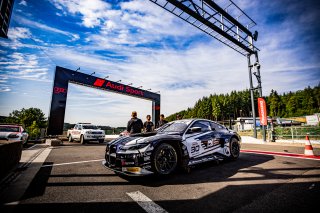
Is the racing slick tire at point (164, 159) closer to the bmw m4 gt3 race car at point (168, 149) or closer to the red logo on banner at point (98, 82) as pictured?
the bmw m4 gt3 race car at point (168, 149)

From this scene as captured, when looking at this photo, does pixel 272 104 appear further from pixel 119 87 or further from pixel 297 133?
pixel 119 87

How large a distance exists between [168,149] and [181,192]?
1.10 meters

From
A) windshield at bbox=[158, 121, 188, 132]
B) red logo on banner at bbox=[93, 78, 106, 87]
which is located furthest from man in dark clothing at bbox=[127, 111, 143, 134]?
red logo on banner at bbox=[93, 78, 106, 87]

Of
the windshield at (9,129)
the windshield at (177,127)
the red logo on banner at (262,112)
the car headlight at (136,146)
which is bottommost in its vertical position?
the car headlight at (136,146)

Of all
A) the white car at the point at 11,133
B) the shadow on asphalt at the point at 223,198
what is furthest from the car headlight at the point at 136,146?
the white car at the point at 11,133

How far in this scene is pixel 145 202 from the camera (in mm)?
2412

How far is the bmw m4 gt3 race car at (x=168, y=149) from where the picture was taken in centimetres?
331

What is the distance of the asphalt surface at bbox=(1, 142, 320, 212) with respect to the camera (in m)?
2.23

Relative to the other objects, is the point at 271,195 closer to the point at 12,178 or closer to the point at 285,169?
the point at 285,169

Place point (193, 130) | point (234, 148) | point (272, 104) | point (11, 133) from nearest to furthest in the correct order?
point (193, 130)
point (234, 148)
point (11, 133)
point (272, 104)

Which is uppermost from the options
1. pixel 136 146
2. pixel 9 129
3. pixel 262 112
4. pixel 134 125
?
pixel 262 112

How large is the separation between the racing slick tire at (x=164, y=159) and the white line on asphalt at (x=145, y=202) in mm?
765

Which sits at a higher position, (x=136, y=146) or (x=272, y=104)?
(x=272, y=104)

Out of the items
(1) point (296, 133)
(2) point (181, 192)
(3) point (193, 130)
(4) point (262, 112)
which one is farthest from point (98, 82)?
(1) point (296, 133)
